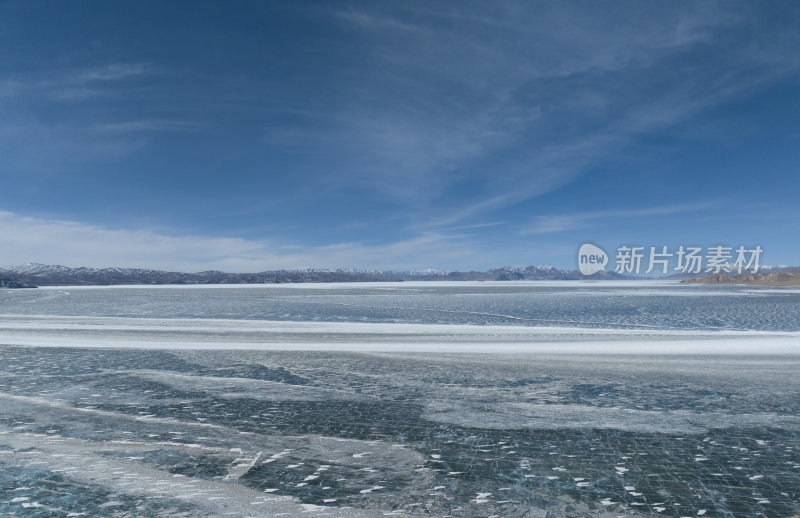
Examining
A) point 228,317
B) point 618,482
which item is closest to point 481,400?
point 618,482

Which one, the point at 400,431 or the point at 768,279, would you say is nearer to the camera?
the point at 400,431

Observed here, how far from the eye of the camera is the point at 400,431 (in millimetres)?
6590

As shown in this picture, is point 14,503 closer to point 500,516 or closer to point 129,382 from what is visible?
point 500,516

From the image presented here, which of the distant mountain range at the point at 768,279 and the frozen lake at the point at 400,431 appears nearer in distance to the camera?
the frozen lake at the point at 400,431

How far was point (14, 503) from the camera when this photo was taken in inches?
177

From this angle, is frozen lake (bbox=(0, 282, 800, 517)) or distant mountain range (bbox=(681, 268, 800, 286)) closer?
frozen lake (bbox=(0, 282, 800, 517))

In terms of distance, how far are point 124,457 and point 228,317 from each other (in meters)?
19.8

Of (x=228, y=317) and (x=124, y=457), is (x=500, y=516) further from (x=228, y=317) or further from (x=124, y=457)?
(x=228, y=317)

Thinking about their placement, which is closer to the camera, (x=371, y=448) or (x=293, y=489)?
(x=293, y=489)

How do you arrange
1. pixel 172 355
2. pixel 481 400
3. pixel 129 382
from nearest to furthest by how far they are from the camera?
pixel 481 400
pixel 129 382
pixel 172 355

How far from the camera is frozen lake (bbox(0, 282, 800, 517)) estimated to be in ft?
15.2

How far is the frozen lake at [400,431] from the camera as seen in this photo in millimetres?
4629

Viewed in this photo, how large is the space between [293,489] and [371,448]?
1349 millimetres

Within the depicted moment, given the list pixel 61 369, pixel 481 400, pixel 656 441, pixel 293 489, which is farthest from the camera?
pixel 61 369
